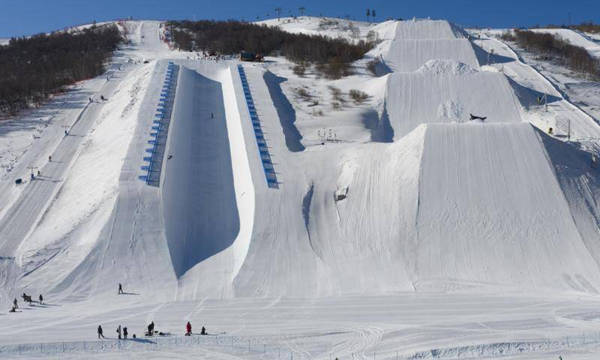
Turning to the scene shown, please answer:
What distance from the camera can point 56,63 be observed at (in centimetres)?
5322

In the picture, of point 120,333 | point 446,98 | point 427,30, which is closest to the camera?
point 120,333

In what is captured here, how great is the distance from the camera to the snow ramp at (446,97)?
3684 cm

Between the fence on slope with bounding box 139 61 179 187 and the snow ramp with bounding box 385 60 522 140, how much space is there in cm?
1315

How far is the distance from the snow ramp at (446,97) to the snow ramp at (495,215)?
10.5 metres

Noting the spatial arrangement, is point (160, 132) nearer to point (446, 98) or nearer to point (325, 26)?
point (446, 98)

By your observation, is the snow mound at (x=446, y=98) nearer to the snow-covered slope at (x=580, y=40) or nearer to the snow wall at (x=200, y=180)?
the snow wall at (x=200, y=180)

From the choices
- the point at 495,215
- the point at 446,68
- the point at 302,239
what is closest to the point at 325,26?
the point at 446,68

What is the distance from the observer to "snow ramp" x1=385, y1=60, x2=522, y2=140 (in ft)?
121

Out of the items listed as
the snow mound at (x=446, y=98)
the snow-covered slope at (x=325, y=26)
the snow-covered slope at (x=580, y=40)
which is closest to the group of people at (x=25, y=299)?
the snow mound at (x=446, y=98)

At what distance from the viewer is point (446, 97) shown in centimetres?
3828

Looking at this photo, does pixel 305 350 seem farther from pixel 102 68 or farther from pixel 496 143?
pixel 102 68

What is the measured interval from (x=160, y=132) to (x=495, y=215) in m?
16.6

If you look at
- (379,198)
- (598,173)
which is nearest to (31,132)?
(379,198)

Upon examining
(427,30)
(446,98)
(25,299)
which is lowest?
(25,299)
